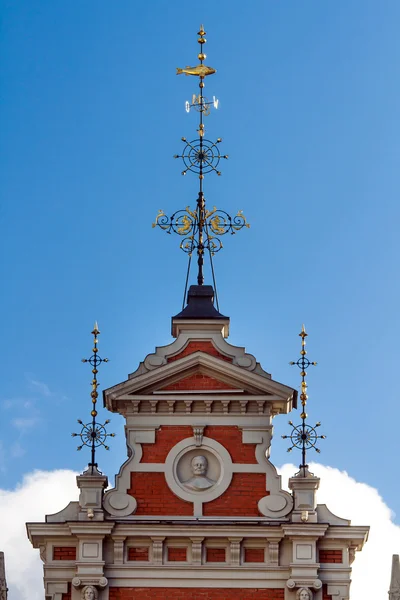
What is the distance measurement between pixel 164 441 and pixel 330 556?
2.69m

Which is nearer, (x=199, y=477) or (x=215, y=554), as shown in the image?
(x=215, y=554)

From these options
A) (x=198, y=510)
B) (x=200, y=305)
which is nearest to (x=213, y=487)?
(x=198, y=510)

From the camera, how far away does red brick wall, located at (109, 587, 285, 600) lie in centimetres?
2586

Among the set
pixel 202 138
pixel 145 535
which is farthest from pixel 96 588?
pixel 202 138

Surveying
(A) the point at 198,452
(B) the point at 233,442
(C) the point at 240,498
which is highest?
(B) the point at 233,442

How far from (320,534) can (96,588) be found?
299 cm

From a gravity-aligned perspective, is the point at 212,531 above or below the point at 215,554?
above

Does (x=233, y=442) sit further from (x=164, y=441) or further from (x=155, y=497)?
(x=155, y=497)

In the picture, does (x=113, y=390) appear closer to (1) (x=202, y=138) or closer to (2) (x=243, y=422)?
(2) (x=243, y=422)

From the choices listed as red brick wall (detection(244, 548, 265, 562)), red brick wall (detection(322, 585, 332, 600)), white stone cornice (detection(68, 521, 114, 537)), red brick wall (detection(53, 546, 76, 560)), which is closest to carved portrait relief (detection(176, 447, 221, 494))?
red brick wall (detection(244, 548, 265, 562))

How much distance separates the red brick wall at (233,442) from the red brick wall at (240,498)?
220 mm

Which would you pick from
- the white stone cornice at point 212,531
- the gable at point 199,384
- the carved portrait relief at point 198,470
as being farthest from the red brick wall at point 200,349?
the white stone cornice at point 212,531

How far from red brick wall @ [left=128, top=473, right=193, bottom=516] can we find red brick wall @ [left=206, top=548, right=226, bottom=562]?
0.56 meters

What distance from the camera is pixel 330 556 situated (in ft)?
85.6
